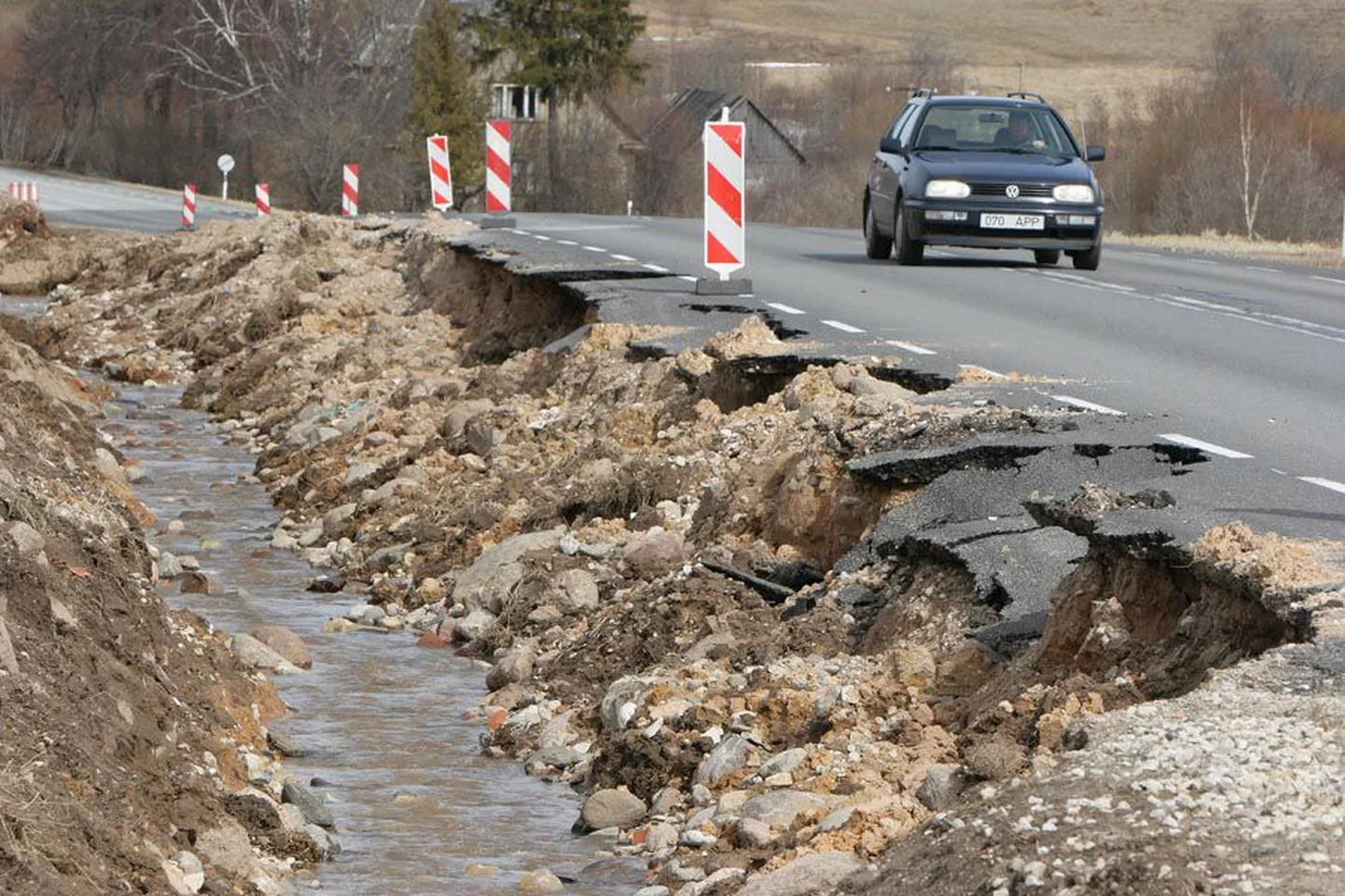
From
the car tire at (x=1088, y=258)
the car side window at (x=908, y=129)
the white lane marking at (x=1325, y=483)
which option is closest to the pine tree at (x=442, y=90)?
the car side window at (x=908, y=129)

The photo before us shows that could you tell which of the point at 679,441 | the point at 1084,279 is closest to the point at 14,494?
the point at 679,441

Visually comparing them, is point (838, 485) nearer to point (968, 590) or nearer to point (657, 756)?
point (968, 590)

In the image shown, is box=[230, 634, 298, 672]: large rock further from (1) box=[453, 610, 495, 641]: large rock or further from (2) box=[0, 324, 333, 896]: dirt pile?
(1) box=[453, 610, 495, 641]: large rock

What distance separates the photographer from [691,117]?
301 feet

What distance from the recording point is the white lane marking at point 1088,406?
38.6ft

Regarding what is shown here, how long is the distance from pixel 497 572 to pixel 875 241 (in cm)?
1267

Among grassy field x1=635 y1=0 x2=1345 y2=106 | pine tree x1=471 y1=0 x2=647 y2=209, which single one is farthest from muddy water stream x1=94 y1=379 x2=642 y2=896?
grassy field x1=635 y1=0 x2=1345 y2=106

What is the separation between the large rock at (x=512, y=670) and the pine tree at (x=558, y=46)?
6506 cm

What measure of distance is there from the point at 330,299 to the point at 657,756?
1676 centimetres

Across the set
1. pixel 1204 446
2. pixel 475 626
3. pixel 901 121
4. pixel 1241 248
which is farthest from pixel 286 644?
pixel 1241 248

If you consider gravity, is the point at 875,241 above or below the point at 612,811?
above

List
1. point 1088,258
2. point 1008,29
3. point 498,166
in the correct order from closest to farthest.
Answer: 1. point 1088,258
2. point 498,166
3. point 1008,29

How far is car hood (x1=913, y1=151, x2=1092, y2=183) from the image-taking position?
2194cm

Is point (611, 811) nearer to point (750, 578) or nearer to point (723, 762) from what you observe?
point (723, 762)
